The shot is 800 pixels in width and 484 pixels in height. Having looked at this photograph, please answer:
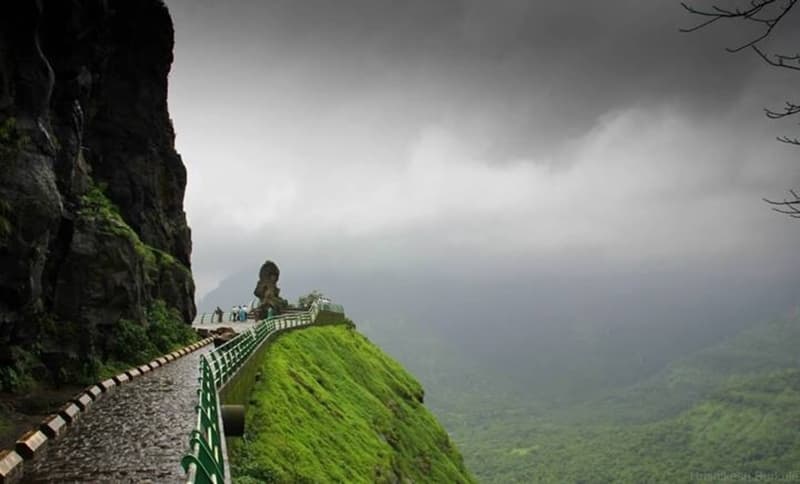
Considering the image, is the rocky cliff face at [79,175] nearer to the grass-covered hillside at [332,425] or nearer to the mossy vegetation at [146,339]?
the mossy vegetation at [146,339]

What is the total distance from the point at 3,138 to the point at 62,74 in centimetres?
655

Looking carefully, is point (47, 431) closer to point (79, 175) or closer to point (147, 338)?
point (147, 338)

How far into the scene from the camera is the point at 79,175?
26141 millimetres

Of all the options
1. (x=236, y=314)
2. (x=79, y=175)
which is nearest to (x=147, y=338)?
(x=79, y=175)

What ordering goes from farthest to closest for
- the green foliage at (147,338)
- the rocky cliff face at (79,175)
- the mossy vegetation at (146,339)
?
1. the green foliage at (147,338)
2. the mossy vegetation at (146,339)
3. the rocky cliff face at (79,175)

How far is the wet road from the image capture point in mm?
10492

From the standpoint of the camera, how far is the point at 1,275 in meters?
17.4

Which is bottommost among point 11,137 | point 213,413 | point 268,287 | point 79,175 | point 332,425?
point 332,425

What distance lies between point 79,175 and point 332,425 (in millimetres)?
16451

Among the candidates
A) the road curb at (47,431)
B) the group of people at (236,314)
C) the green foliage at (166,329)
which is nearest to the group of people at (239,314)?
the group of people at (236,314)

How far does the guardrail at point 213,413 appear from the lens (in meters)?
7.38

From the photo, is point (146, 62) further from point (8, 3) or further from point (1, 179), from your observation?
point (1, 179)

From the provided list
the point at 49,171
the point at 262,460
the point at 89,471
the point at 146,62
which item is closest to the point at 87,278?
the point at 49,171

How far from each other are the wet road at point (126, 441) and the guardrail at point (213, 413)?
2.85 feet
